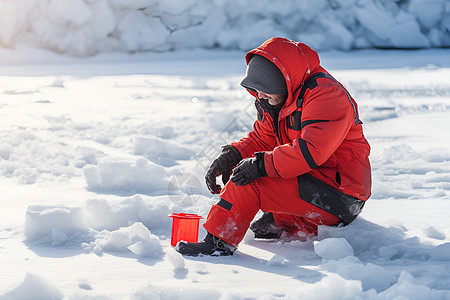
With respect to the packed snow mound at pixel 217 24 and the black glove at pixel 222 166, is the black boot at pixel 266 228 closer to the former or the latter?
the black glove at pixel 222 166

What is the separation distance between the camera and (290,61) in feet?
6.64

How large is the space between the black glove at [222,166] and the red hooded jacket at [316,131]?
9.4 inches

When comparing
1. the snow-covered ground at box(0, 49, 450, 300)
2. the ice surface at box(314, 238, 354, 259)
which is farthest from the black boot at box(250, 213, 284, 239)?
the ice surface at box(314, 238, 354, 259)

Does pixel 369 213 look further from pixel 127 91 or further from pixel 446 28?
pixel 446 28

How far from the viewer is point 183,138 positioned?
4.32 m

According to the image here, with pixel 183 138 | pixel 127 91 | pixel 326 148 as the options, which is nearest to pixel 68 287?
pixel 326 148

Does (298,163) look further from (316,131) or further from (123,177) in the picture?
(123,177)

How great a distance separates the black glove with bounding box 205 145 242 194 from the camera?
227cm

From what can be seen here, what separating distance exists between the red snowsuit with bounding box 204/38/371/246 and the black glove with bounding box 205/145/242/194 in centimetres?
20

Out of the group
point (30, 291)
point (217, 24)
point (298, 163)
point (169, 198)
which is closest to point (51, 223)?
point (30, 291)

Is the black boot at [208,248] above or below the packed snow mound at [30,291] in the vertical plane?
above

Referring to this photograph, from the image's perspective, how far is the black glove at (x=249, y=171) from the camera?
200 centimetres

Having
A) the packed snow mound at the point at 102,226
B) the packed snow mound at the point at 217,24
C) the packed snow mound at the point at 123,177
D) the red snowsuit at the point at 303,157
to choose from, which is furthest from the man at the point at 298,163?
the packed snow mound at the point at 217,24

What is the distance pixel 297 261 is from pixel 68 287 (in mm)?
714
